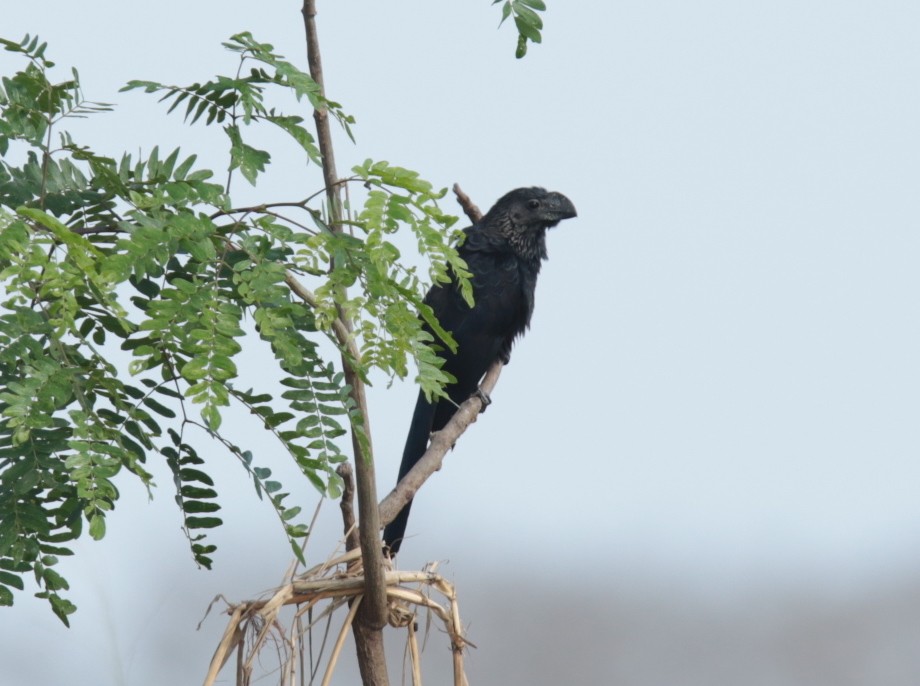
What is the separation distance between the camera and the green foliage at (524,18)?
168 centimetres

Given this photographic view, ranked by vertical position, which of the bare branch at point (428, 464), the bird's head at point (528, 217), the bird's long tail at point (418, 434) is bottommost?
the bare branch at point (428, 464)

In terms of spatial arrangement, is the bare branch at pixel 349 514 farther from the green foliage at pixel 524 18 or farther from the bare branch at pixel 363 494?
the green foliage at pixel 524 18

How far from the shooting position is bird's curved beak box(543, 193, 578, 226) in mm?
5188

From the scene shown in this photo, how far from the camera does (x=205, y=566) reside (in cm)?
183

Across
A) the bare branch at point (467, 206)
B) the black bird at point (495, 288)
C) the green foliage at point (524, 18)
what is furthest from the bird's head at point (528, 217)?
the green foliage at point (524, 18)

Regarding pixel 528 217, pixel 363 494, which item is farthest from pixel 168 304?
pixel 528 217

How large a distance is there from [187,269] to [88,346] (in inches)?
7.7

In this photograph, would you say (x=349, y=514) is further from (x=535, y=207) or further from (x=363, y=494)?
(x=535, y=207)

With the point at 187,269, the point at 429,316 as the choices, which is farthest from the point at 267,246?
the point at 429,316

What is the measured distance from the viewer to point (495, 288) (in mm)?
4863

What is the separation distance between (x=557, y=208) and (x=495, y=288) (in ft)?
2.11

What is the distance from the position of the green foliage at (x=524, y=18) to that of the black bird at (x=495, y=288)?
282 cm

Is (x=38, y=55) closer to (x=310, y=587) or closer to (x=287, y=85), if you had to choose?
(x=287, y=85)

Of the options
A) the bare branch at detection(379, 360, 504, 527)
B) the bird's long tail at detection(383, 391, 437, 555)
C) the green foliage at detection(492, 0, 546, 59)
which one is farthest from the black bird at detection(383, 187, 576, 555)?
the green foliage at detection(492, 0, 546, 59)
